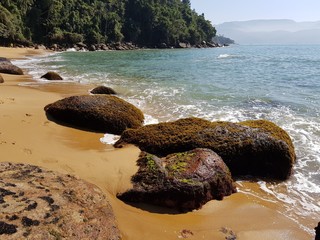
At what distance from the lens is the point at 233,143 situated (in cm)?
685

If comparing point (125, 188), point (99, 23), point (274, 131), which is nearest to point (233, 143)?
Answer: point (274, 131)

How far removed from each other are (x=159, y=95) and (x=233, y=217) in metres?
10.7

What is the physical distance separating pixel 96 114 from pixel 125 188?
415 cm

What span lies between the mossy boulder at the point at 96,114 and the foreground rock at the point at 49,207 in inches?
177

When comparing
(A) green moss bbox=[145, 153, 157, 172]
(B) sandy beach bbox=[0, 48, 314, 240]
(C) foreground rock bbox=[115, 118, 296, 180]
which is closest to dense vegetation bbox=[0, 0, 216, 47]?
(B) sandy beach bbox=[0, 48, 314, 240]

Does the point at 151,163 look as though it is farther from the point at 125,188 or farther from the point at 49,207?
the point at 49,207

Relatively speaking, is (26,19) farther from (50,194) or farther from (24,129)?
(50,194)

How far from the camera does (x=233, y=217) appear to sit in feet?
16.5

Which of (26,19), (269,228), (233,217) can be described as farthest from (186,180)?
(26,19)

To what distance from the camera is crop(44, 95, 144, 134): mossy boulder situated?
890 centimetres

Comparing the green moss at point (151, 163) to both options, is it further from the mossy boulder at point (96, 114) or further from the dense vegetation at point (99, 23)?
the dense vegetation at point (99, 23)

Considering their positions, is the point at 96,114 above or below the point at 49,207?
below

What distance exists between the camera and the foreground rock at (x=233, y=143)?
6707 millimetres

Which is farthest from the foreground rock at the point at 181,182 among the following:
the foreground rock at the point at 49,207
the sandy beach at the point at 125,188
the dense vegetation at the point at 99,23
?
the dense vegetation at the point at 99,23
